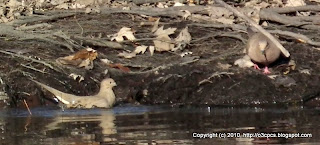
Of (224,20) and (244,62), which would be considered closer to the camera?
(244,62)

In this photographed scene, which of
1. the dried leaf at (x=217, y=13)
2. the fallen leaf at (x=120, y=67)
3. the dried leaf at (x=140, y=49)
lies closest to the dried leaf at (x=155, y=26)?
the dried leaf at (x=140, y=49)

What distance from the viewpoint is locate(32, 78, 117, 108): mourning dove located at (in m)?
12.1

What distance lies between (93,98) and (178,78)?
125cm

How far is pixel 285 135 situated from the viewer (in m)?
9.51

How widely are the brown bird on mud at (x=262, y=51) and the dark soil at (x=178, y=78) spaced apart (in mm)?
153

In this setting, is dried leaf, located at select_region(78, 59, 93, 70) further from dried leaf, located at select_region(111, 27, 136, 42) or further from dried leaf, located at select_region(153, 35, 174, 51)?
dried leaf, located at select_region(153, 35, 174, 51)

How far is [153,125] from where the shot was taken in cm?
1057

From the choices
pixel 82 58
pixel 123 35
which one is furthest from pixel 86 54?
pixel 123 35

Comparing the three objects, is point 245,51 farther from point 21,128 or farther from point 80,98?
point 21,128

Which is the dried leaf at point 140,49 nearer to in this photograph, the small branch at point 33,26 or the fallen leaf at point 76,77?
the fallen leaf at point 76,77

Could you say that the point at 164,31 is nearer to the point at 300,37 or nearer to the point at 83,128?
the point at 300,37

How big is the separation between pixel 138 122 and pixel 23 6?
5.80m

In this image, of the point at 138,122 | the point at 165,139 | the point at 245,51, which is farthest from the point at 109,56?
the point at 165,139

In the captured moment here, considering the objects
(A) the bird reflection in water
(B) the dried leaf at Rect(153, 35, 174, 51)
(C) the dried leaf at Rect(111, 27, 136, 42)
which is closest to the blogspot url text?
(A) the bird reflection in water
